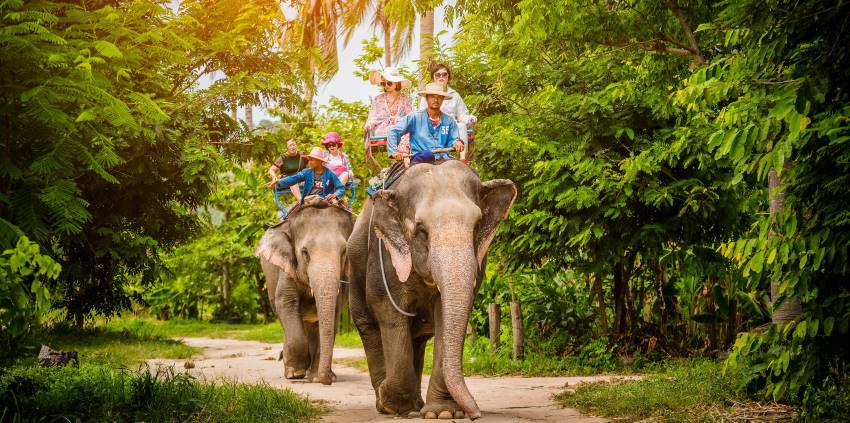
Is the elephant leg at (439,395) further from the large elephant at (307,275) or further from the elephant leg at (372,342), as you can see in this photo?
the large elephant at (307,275)

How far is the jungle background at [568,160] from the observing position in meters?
6.57

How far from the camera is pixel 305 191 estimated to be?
12.9 metres

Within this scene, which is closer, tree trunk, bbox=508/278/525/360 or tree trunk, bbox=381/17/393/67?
tree trunk, bbox=508/278/525/360

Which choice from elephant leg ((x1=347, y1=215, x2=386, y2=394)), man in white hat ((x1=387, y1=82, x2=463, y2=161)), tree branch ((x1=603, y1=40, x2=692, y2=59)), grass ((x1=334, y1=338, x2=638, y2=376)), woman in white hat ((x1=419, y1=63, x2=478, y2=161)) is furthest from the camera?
grass ((x1=334, y1=338, x2=638, y2=376))

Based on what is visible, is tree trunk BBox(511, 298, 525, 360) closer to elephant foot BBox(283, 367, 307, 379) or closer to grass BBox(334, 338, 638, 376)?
grass BBox(334, 338, 638, 376)

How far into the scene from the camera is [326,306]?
11.2 meters

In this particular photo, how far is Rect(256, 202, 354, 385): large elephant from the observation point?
1154 centimetres

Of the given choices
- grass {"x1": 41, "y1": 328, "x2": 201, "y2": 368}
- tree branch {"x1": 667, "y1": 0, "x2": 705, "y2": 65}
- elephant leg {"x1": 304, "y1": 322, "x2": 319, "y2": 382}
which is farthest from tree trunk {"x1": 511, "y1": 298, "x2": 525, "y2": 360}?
tree branch {"x1": 667, "y1": 0, "x2": 705, "y2": 65}

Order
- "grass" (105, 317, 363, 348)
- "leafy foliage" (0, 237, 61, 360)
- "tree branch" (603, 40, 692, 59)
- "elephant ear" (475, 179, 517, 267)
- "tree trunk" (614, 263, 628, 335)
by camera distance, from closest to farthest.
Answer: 1. "leafy foliage" (0, 237, 61, 360)
2. "elephant ear" (475, 179, 517, 267)
3. "tree branch" (603, 40, 692, 59)
4. "tree trunk" (614, 263, 628, 335)
5. "grass" (105, 317, 363, 348)

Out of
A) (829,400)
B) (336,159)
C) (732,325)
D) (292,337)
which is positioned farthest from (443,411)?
(732,325)

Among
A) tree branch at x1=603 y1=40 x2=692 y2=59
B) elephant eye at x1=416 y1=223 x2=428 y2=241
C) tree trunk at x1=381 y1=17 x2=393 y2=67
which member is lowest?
elephant eye at x1=416 y1=223 x2=428 y2=241

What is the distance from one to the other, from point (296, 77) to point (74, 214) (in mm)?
14222

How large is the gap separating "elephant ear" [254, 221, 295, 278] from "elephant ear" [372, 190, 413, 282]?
4.74 m

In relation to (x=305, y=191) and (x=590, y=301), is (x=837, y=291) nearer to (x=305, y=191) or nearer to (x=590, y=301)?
(x=305, y=191)
